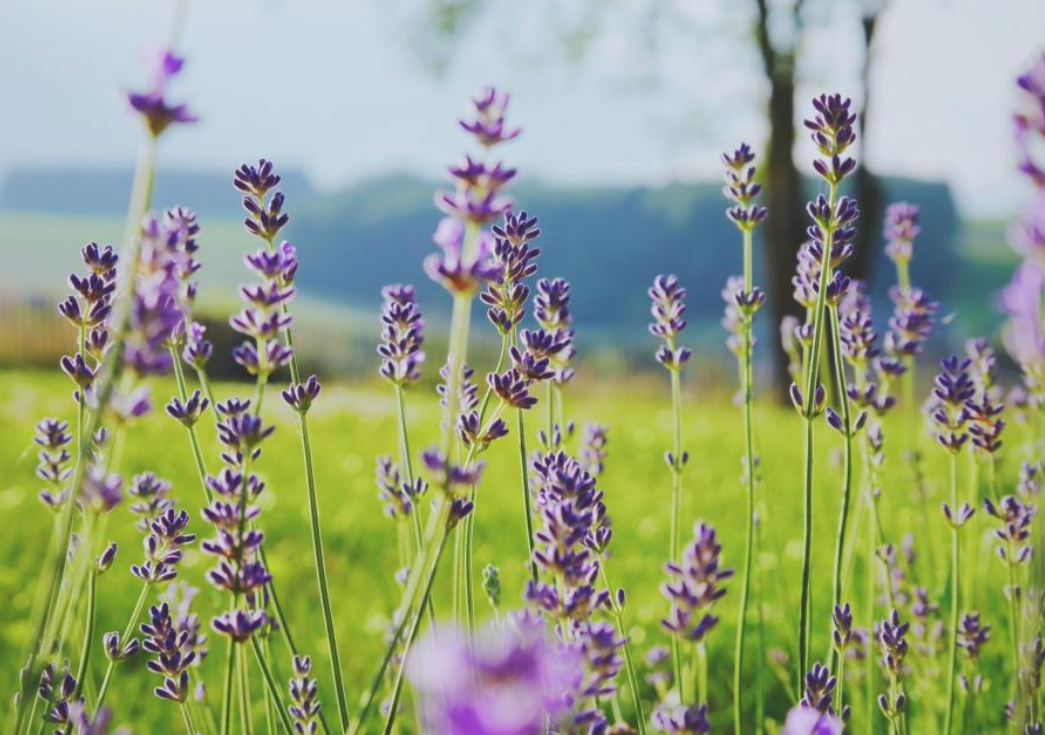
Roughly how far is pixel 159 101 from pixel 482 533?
4043mm

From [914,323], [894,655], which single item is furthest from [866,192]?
[894,655]

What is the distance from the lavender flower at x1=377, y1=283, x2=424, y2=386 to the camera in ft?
4.84

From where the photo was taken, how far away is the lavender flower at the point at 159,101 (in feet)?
3.08

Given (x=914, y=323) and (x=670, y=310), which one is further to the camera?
(x=914, y=323)

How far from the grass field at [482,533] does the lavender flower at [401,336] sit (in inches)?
21.7

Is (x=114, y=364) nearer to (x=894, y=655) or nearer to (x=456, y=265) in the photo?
(x=456, y=265)

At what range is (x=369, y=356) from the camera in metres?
24.3

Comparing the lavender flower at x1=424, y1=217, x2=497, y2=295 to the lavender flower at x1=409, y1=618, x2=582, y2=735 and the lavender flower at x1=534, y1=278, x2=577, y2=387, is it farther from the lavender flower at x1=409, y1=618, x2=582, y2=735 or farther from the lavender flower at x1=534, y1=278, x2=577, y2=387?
the lavender flower at x1=534, y1=278, x2=577, y2=387

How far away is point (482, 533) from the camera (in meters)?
4.85

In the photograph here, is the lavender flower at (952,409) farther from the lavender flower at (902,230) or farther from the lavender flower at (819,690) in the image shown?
the lavender flower at (902,230)

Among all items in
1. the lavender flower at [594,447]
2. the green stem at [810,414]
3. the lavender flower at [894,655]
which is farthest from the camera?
the lavender flower at [594,447]

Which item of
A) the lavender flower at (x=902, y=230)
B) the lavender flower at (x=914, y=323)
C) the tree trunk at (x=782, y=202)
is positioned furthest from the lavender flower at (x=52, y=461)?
the tree trunk at (x=782, y=202)

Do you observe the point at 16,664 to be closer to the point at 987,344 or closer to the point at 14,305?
the point at 987,344

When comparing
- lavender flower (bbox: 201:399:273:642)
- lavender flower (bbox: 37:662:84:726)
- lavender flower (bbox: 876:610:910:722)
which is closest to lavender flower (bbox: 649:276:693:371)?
lavender flower (bbox: 876:610:910:722)
